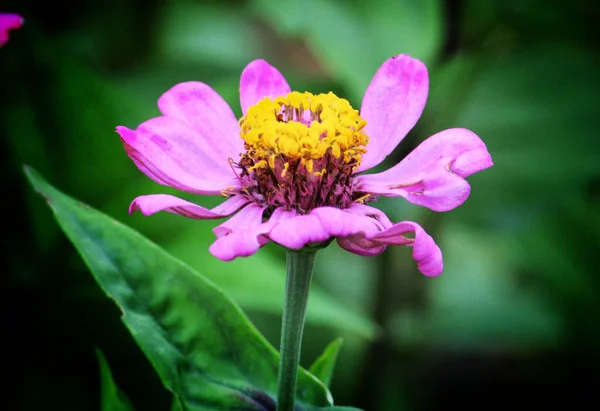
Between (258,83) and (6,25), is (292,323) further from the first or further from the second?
(6,25)

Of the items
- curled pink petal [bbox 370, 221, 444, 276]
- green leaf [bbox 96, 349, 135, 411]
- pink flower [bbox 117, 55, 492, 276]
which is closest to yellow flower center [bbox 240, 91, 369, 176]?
pink flower [bbox 117, 55, 492, 276]

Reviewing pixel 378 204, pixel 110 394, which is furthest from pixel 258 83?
pixel 378 204

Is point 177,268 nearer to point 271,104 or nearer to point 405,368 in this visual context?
point 271,104

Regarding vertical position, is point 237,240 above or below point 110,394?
above

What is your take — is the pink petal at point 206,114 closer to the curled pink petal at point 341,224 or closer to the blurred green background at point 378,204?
the curled pink petal at point 341,224

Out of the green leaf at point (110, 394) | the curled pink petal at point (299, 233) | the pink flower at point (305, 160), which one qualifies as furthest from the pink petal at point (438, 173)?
the green leaf at point (110, 394)

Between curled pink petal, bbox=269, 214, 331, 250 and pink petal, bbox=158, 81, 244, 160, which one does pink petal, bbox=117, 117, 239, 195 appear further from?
curled pink petal, bbox=269, 214, 331, 250

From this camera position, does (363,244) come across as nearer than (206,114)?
Yes
